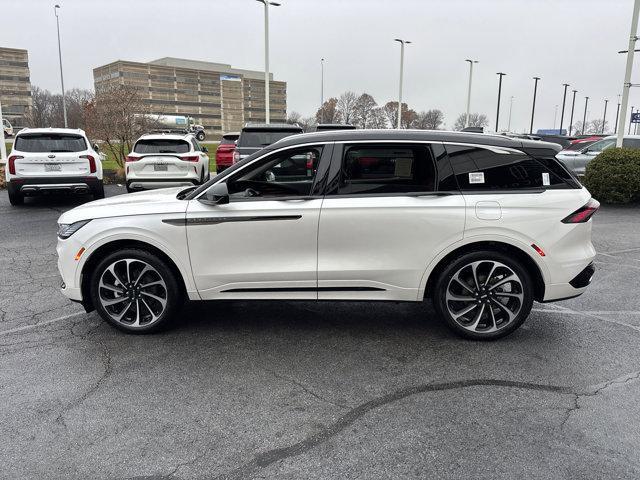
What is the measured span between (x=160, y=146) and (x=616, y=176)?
11.5 m

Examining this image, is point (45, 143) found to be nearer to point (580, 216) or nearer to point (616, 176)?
point (580, 216)

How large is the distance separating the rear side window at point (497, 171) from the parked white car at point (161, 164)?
30.9 feet

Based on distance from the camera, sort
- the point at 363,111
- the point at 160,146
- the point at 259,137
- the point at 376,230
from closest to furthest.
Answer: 1. the point at 376,230
2. the point at 259,137
3. the point at 160,146
4. the point at 363,111

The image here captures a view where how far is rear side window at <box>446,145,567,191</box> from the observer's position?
427 centimetres

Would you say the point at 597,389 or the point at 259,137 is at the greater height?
the point at 259,137

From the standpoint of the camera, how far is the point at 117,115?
21234mm

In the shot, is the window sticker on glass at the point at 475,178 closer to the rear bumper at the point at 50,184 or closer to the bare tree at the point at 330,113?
the rear bumper at the point at 50,184

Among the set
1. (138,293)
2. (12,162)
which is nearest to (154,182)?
(12,162)

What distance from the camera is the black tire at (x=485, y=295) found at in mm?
4238

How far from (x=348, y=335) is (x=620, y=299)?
3.26 m

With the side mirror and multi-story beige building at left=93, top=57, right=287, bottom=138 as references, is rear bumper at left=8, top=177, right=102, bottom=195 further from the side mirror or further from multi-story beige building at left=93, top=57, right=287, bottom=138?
multi-story beige building at left=93, top=57, right=287, bottom=138

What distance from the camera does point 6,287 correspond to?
19.8 feet

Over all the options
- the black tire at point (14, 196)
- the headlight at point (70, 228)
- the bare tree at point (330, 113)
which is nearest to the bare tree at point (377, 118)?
the bare tree at point (330, 113)

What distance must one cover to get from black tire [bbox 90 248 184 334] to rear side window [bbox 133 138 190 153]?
28.7 ft
